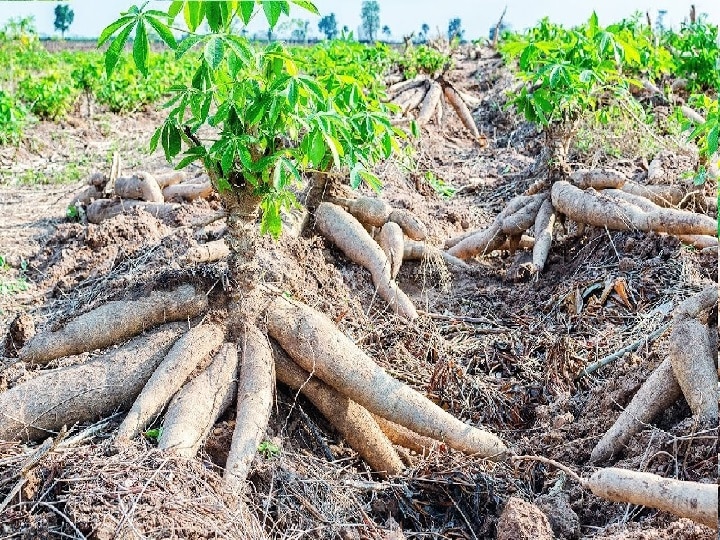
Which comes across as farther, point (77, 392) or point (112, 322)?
point (112, 322)

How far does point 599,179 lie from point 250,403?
3.41m

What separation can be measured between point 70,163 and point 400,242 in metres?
5.24

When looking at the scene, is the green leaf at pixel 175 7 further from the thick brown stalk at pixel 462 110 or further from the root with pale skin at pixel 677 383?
the thick brown stalk at pixel 462 110

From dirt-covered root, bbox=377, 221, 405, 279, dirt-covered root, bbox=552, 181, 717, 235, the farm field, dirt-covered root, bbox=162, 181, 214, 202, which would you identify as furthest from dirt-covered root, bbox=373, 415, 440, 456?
dirt-covered root, bbox=162, 181, 214, 202

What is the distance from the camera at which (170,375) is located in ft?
10.3

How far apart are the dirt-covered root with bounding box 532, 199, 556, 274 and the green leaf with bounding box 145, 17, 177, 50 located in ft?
11.6

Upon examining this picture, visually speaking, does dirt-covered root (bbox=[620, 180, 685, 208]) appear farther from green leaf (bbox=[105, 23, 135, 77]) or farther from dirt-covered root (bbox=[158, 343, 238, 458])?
green leaf (bbox=[105, 23, 135, 77])

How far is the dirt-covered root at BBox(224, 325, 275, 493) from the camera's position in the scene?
2906mm

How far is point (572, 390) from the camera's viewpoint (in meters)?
3.97

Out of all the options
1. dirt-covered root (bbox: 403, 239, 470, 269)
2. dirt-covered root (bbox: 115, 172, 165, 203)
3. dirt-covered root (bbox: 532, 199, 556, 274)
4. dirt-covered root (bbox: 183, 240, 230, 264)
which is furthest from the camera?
dirt-covered root (bbox: 115, 172, 165, 203)

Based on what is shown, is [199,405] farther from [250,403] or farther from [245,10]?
[245,10]

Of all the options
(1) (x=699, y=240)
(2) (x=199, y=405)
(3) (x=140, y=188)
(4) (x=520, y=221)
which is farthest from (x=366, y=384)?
(3) (x=140, y=188)

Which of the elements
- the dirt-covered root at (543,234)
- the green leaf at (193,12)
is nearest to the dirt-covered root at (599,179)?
the dirt-covered root at (543,234)

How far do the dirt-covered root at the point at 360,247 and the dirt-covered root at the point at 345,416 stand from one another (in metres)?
1.42
